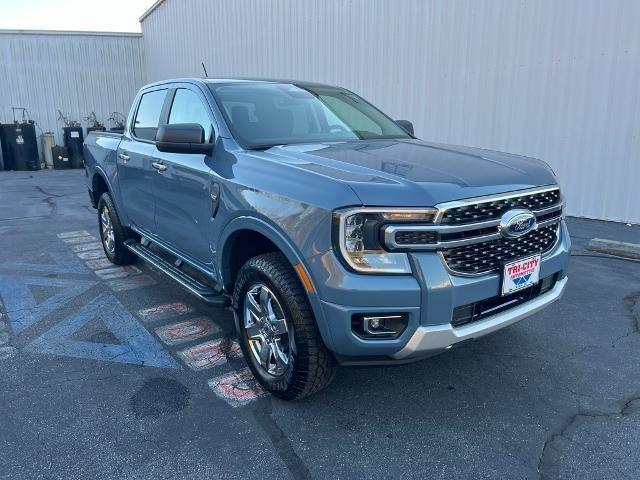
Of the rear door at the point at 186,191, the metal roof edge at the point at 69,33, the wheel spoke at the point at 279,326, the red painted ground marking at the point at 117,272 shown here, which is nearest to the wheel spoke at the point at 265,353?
the wheel spoke at the point at 279,326

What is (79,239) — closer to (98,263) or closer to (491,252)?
(98,263)

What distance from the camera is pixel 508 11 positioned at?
746 cm

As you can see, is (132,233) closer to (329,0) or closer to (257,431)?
(257,431)

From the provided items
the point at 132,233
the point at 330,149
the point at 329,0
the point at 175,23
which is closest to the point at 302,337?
the point at 330,149

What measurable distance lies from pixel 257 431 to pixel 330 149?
5.55 ft

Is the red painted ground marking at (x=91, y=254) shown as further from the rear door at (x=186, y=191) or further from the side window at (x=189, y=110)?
the side window at (x=189, y=110)

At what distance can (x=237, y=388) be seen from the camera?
3117mm

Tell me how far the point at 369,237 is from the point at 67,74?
18.5 meters

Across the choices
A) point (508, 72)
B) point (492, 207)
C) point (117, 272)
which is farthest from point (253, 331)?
point (508, 72)

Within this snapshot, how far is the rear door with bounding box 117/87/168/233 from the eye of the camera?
4320 mm

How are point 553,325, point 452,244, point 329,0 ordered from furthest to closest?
1. point 329,0
2. point 553,325
3. point 452,244

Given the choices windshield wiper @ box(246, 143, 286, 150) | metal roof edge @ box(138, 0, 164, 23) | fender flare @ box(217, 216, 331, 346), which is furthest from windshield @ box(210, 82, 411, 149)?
metal roof edge @ box(138, 0, 164, 23)

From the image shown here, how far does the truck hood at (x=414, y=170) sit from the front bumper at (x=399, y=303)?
30cm

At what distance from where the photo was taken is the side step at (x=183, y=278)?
348cm
